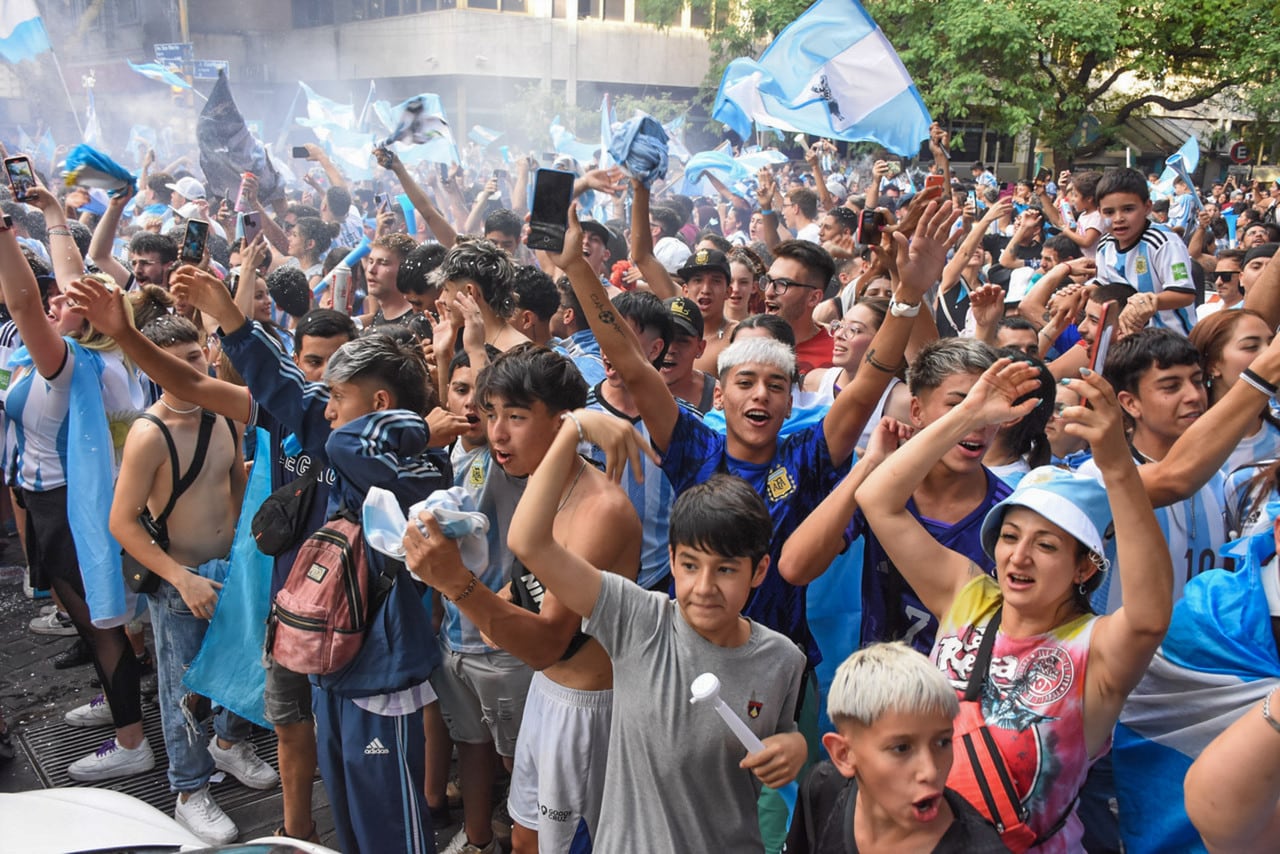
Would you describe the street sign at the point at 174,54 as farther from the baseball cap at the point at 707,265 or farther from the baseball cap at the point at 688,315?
the baseball cap at the point at 688,315

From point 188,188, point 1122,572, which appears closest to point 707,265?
point 1122,572

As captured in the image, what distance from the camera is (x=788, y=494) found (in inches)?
127

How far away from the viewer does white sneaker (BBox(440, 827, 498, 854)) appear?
3.88 meters

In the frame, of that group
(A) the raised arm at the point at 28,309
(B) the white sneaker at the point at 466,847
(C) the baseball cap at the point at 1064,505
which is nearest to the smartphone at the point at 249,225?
(A) the raised arm at the point at 28,309

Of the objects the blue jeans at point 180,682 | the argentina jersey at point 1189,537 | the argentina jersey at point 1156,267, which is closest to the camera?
the argentina jersey at point 1189,537

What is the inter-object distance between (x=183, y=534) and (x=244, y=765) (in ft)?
3.62

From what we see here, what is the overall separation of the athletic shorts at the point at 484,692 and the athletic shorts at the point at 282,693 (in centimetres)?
48

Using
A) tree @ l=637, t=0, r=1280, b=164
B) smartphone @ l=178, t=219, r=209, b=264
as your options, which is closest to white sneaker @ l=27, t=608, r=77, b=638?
smartphone @ l=178, t=219, r=209, b=264

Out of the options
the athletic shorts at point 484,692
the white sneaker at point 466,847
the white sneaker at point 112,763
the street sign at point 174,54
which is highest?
the street sign at point 174,54

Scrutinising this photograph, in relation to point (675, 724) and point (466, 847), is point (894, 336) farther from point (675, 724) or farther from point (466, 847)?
point (466, 847)

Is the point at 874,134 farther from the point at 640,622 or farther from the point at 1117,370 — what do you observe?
the point at 640,622

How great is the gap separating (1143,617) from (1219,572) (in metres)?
0.39

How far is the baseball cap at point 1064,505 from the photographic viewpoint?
2361 millimetres

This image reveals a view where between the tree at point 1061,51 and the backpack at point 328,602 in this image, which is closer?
the backpack at point 328,602
